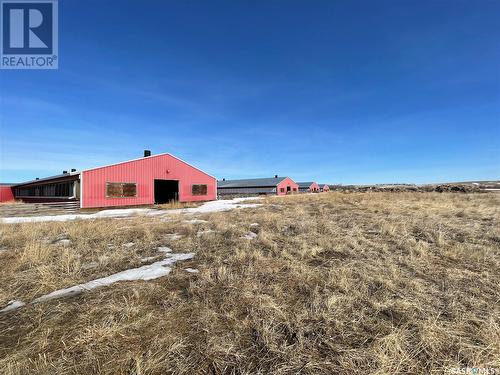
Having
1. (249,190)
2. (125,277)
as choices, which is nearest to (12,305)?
(125,277)

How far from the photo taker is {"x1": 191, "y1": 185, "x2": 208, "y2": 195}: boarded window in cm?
2944

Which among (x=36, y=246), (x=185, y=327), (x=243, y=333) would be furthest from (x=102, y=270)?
(x=243, y=333)

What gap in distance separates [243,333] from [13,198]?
157 feet

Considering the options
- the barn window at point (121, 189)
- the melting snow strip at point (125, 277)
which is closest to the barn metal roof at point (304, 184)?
Result: the barn window at point (121, 189)

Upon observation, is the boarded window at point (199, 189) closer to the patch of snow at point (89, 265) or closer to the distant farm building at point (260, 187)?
the patch of snow at point (89, 265)

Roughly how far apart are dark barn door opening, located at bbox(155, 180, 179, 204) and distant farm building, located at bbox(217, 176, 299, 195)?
103ft

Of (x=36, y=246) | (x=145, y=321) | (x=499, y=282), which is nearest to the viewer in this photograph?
(x=145, y=321)

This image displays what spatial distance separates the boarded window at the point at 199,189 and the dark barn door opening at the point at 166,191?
1.99 meters

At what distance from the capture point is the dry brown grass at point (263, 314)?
2.44m

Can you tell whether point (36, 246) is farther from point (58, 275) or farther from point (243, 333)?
point (243, 333)

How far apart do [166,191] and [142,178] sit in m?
5.84

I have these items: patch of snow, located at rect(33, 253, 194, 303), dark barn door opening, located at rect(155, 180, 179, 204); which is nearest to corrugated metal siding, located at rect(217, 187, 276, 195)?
dark barn door opening, located at rect(155, 180, 179, 204)

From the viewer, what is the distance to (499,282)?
430cm

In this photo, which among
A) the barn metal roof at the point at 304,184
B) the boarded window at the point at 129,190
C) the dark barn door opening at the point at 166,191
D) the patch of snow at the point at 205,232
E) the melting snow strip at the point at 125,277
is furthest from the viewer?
the barn metal roof at the point at 304,184
